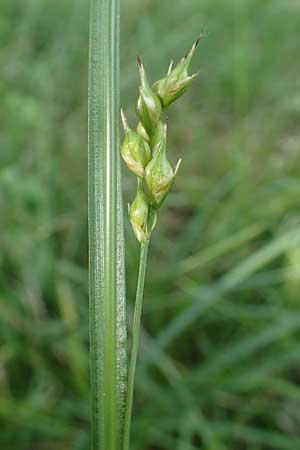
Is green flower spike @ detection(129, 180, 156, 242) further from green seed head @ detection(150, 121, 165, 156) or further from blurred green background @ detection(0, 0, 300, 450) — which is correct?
blurred green background @ detection(0, 0, 300, 450)

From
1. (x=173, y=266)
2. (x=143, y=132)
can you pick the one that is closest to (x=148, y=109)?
(x=143, y=132)

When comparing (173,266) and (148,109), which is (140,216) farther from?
(173,266)

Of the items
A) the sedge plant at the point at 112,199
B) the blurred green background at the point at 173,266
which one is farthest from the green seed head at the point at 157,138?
the blurred green background at the point at 173,266

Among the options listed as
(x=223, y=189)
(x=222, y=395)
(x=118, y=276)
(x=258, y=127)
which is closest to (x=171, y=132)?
(x=258, y=127)

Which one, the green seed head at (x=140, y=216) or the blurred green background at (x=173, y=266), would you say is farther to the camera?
the blurred green background at (x=173, y=266)

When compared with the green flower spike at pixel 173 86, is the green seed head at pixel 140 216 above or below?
below

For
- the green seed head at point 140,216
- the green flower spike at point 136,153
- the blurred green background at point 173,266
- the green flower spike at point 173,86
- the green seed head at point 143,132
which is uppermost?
the blurred green background at point 173,266

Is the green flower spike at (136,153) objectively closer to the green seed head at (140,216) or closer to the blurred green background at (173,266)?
the green seed head at (140,216)
